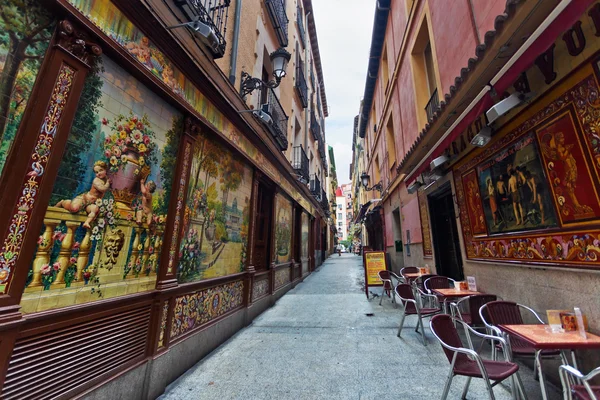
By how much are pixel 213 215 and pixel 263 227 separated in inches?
117

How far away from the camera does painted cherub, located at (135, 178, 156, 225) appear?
109 inches

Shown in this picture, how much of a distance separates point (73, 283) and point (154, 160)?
1511 millimetres

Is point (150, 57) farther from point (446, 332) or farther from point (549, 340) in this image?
point (549, 340)

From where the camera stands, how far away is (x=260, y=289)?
6.20 m

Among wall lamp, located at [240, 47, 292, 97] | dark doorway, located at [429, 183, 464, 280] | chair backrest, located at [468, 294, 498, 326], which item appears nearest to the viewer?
chair backrest, located at [468, 294, 498, 326]

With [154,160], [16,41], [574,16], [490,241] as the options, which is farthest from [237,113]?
[490,241]

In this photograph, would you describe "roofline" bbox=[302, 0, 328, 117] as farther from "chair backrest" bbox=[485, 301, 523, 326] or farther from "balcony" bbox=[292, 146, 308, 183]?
"chair backrest" bbox=[485, 301, 523, 326]

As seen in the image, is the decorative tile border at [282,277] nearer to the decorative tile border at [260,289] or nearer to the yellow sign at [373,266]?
the decorative tile border at [260,289]

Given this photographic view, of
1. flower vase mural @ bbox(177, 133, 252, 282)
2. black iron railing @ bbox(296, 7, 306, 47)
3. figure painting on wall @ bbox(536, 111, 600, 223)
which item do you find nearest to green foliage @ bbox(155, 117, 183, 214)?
flower vase mural @ bbox(177, 133, 252, 282)

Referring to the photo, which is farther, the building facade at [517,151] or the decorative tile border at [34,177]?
the building facade at [517,151]

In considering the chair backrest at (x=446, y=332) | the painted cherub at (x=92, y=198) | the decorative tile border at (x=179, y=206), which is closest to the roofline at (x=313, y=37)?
the decorative tile border at (x=179, y=206)

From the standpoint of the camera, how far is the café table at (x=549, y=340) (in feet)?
6.46

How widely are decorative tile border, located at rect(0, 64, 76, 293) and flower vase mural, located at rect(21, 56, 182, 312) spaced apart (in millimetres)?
156

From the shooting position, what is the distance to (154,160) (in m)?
2.96
